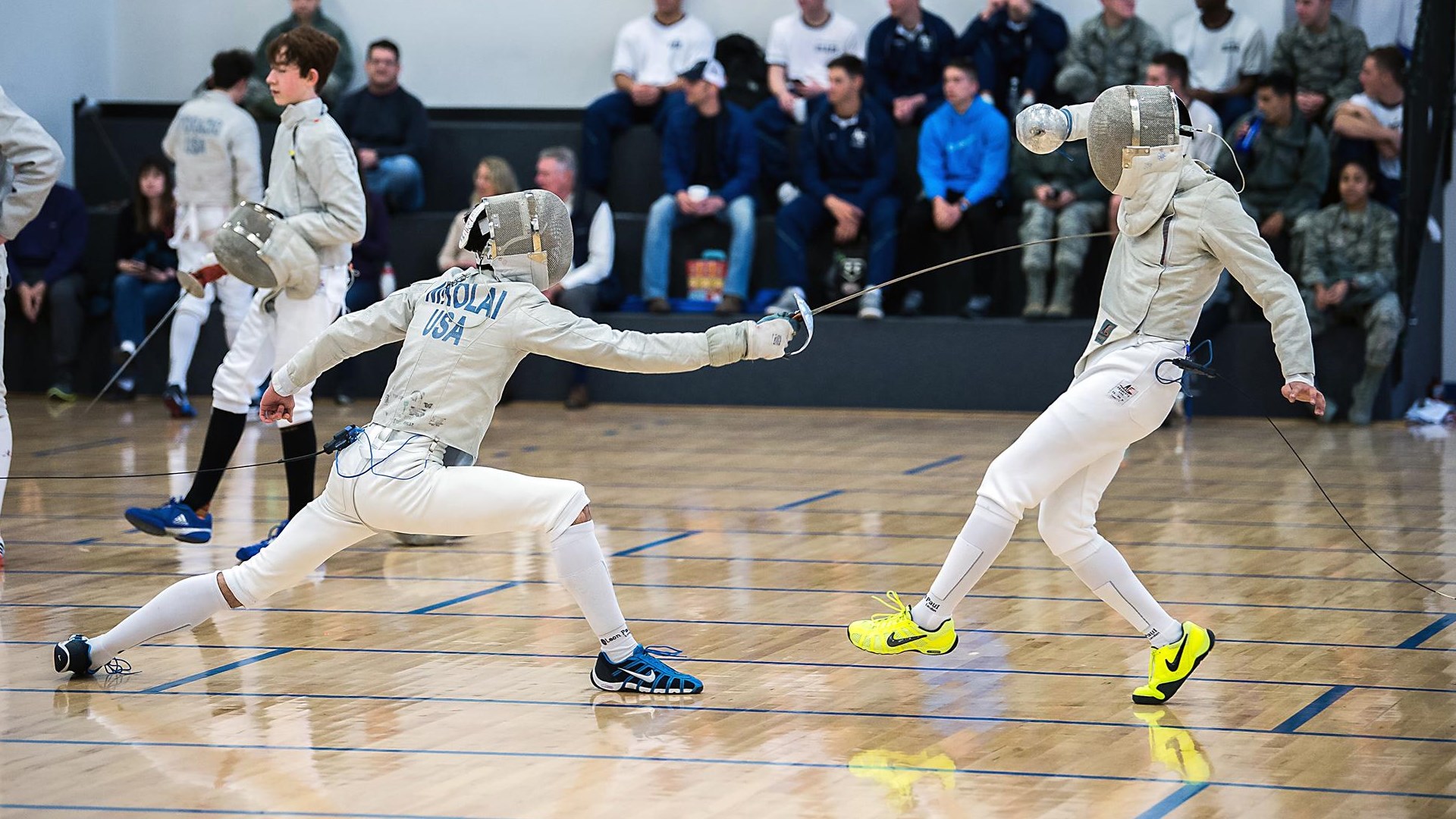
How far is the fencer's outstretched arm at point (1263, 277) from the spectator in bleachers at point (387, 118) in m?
6.54

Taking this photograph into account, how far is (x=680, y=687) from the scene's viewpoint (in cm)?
317

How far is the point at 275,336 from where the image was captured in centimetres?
450

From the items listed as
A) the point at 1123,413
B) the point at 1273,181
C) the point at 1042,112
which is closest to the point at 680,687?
the point at 1123,413

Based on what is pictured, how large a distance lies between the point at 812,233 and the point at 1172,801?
6279mm

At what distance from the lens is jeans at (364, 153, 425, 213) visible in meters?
8.87

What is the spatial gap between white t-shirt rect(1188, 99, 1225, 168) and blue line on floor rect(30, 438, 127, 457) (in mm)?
5067

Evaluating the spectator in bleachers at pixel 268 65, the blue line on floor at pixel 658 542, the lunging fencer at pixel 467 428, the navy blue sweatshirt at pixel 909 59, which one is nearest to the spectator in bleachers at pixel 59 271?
the spectator in bleachers at pixel 268 65

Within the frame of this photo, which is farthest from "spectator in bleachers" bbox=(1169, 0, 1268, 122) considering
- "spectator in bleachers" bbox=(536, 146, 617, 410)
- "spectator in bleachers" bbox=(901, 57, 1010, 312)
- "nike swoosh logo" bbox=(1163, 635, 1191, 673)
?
"nike swoosh logo" bbox=(1163, 635, 1191, 673)

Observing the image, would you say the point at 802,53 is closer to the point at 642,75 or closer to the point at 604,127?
the point at 642,75

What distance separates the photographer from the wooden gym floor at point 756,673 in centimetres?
260

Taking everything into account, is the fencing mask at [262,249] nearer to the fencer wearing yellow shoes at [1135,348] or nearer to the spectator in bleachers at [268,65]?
the fencer wearing yellow shoes at [1135,348]

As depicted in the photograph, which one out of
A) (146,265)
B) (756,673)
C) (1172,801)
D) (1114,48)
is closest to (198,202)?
(146,265)

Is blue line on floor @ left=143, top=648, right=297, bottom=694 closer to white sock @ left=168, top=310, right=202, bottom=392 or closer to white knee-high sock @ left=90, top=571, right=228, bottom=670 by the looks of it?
white knee-high sock @ left=90, top=571, right=228, bottom=670

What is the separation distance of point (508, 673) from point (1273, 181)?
588 centimetres
